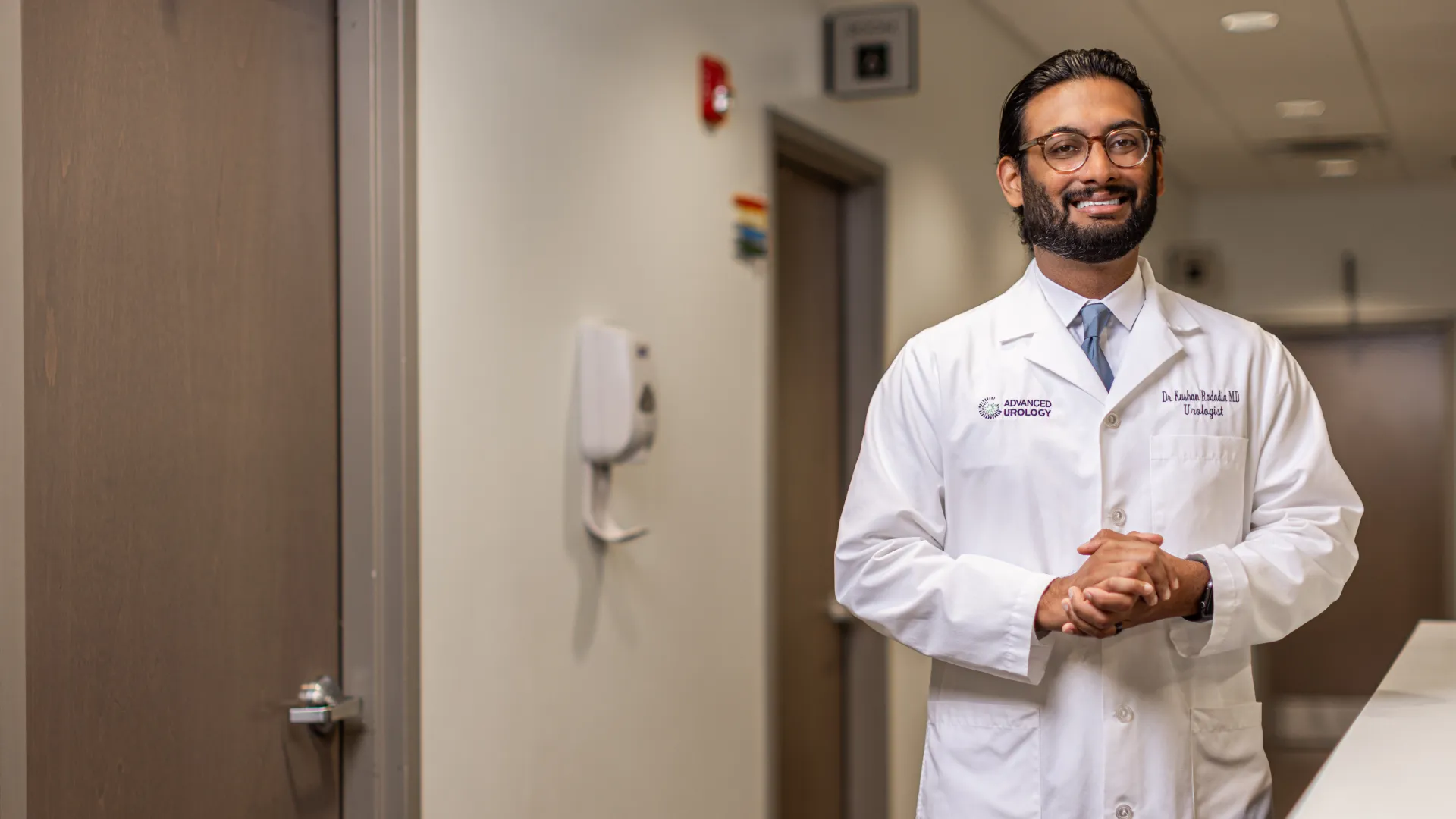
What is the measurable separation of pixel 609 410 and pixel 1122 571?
1.12 m

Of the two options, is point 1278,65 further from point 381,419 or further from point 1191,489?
point 381,419

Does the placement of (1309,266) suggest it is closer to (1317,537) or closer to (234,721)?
(1317,537)

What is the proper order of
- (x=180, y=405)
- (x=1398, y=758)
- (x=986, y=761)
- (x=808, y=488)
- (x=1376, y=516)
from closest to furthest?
(x=1398, y=758), (x=986, y=761), (x=180, y=405), (x=808, y=488), (x=1376, y=516)

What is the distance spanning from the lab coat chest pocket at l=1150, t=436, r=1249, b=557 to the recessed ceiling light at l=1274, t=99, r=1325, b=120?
12.6 feet

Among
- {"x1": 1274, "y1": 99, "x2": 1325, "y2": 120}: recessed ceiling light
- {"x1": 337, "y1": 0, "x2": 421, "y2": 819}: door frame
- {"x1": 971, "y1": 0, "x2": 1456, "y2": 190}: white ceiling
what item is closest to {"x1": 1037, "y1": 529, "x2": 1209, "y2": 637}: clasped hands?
{"x1": 337, "y1": 0, "x2": 421, "y2": 819}: door frame

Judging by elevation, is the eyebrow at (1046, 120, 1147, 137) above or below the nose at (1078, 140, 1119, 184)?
above

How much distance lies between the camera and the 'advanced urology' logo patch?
1.41 meters

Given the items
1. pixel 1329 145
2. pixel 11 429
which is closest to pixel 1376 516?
pixel 1329 145

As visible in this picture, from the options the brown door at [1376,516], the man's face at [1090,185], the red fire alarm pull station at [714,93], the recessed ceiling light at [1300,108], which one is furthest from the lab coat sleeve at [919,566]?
the brown door at [1376,516]

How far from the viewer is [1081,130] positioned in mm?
1401

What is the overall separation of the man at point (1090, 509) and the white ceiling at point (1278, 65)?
2.52 m

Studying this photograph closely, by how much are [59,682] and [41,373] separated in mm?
332

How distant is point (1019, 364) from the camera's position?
143 centimetres

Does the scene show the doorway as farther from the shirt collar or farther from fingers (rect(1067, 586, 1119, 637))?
fingers (rect(1067, 586, 1119, 637))
